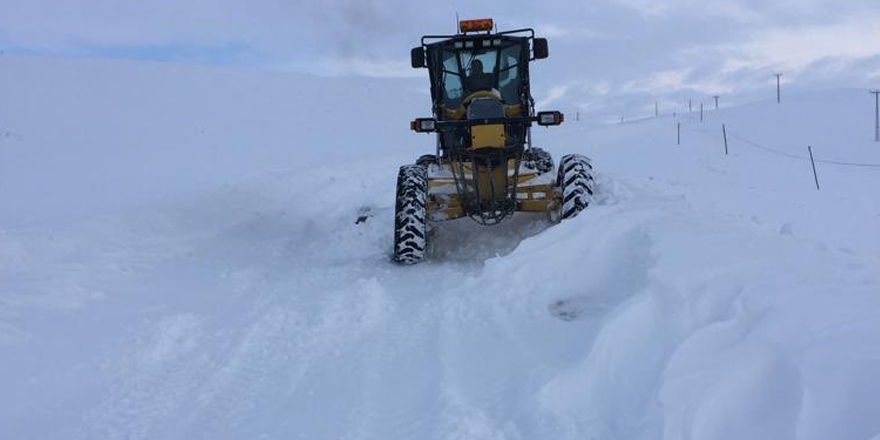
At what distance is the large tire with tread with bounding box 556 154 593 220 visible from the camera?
751 cm

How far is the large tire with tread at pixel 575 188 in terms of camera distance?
751cm

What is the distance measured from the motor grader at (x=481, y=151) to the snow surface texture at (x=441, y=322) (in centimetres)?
43

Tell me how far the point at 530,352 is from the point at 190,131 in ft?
73.6

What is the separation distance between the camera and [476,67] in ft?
28.3

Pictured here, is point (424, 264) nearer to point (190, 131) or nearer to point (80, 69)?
point (190, 131)

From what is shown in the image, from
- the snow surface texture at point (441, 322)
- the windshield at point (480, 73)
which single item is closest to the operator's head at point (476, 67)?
the windshield at point (480, 73)

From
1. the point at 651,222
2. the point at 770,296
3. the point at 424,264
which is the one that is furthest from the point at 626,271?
the point at 424,264

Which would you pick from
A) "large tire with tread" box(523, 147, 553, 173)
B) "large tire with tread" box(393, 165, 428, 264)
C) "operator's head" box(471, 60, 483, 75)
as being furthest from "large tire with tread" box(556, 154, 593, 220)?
"operator's head" box(471, 60, 483, 75)

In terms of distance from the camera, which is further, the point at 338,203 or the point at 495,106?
the point at 338,203

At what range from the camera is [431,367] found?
4254 millimetres

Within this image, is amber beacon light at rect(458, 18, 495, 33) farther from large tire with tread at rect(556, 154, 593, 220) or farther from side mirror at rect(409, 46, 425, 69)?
large tire with tread at rect(556, 154, 593, 220)

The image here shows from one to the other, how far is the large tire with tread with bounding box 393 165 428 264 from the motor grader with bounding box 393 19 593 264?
0.01 m

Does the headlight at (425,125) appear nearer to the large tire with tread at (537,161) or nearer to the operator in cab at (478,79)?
the operator in cab at (478,79)

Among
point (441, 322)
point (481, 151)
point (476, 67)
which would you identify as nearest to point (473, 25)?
point (476, 67)
